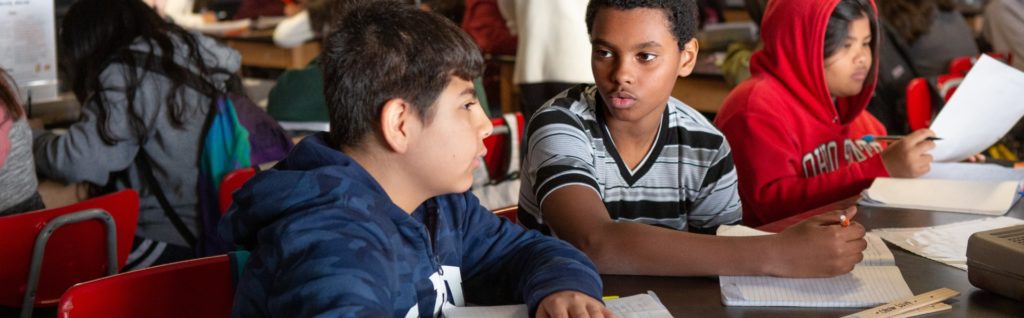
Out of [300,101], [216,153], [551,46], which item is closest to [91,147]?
[216,153]

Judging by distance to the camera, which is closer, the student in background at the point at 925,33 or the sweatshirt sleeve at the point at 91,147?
the sweatshirt sleeve at the point at 91,147

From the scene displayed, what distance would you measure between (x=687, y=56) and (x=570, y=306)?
0.72 metres

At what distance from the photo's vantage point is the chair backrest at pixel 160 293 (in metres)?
1.27

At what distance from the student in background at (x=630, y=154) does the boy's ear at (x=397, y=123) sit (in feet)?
1.18

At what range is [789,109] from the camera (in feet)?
7.25

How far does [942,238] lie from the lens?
1603mm

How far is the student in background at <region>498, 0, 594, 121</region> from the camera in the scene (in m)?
3.60

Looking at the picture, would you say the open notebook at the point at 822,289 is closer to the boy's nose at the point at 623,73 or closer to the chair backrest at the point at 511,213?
the boy's nose at the point at 623,73

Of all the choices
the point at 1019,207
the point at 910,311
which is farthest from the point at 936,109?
the point at 910,311

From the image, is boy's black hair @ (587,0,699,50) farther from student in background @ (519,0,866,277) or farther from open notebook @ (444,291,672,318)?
open notebook @ (444,291,672,318)

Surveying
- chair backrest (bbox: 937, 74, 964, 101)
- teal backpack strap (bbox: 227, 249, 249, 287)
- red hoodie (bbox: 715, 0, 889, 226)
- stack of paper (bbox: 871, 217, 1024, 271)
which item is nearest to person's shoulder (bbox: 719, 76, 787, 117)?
red hoodie (bbox: 715, 0, 889, 226)

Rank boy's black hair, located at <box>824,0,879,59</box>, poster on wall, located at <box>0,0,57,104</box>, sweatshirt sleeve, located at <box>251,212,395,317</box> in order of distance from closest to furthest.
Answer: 1. sweatshirt sleeve, located at <box>251,212,395,317</box>
2. boy's black hair, located at <box>824,0,879,59</box>
3. poster on wall, located at <box>0,0,57,104</box>

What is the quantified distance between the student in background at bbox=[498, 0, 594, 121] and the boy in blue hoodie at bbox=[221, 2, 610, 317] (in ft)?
7.57

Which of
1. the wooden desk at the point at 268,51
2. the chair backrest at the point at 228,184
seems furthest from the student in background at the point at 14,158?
the wooden desk at the point at 268,51
